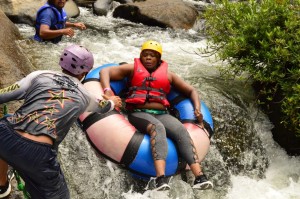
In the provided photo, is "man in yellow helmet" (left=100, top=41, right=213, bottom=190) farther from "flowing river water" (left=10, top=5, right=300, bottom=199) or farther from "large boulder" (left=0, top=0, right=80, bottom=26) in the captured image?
"large boulder" (left=0, top=0, right=80, bottom=26)

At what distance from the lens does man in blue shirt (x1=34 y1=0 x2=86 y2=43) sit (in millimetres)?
5449

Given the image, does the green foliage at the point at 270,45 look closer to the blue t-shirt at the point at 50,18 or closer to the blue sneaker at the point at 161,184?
the blue sneaker at the point at 161,184

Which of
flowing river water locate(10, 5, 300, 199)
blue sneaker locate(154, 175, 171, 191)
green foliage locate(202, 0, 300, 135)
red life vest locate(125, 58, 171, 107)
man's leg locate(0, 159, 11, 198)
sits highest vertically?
green foliage locate(202, 0, 300, 135)

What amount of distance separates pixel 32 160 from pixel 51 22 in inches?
140

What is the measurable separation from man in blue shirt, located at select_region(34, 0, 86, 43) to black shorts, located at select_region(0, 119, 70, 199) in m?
3.11

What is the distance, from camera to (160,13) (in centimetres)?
888

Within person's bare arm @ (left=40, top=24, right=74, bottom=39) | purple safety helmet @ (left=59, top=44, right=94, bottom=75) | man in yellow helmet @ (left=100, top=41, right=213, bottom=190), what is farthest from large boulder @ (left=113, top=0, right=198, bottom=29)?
purple safety helmet @ (left=59, top=44, right=94, bottom=75)

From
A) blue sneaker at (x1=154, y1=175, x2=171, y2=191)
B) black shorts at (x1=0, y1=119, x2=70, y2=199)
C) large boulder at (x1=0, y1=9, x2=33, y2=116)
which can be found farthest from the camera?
large boulder at (x1=0, y1=9, x2=33, y2=116)

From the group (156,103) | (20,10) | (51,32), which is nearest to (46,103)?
(156,103)

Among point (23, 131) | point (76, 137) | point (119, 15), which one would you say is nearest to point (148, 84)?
point (76, 137)

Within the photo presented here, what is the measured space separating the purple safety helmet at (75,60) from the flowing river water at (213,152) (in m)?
1.14

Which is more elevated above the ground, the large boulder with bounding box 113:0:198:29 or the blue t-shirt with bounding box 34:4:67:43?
the blue t-shirt with bounding box 34:4:67:43

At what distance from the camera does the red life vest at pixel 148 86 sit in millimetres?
4316

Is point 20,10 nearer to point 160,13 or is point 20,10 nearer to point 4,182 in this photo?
point 160,13
